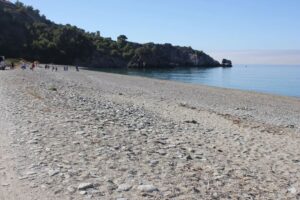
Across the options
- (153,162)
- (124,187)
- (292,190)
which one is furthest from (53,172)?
(292,190)

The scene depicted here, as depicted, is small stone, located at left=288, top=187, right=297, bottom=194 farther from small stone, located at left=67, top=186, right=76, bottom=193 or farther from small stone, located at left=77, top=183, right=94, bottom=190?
small stone, located at left=67, top=186, right=76, bottom=193

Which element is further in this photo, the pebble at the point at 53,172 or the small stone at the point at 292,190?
the small stone at the point at 292,190

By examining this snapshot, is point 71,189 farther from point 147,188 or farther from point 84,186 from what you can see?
point 147,188

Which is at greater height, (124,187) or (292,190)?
(124,187)

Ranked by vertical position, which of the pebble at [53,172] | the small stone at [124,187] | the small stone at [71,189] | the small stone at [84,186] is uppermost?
the pebble at [53,172]

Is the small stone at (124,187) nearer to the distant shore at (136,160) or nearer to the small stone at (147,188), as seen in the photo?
the distant shore at (136,160)

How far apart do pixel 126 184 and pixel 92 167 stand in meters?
1.32

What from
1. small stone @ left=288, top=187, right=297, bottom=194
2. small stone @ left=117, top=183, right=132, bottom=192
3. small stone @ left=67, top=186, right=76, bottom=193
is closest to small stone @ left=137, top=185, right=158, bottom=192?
small stone @ left=117, top=183, right=132, bottom=192

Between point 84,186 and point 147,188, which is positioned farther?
point 147,188

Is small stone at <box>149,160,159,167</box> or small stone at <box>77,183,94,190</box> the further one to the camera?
small stone at <box>149,160,159,167</box>

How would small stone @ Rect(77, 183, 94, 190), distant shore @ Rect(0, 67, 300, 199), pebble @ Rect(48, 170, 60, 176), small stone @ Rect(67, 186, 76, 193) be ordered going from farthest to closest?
1. pebble @ Rect(48, 170, 60, 176)
2. distant shore @ Rect(0, 67, 300, 199)
3. small stone @ Rect(77, 183, 94, 190)
4. small stone @ Rect(67, 186, 76, 193)

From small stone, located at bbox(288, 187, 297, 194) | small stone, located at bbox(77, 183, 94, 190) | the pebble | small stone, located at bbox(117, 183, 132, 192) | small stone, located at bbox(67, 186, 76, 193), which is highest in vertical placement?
the pebble

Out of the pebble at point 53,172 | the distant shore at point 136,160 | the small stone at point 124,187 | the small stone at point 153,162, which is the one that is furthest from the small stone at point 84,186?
the small stone at point 153,162

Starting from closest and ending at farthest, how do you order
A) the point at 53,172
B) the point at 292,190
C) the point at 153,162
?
the point at 53,172 → the point at 292,190 → the point at 153,162
